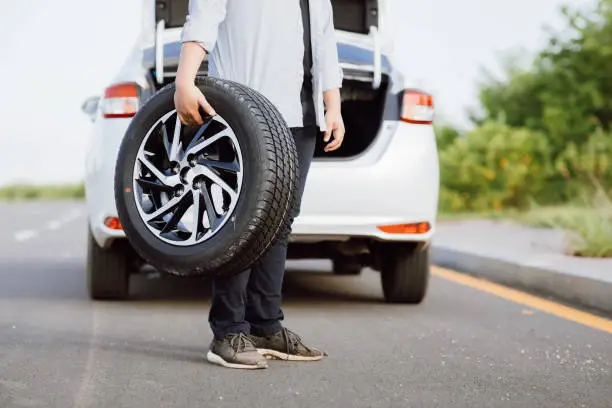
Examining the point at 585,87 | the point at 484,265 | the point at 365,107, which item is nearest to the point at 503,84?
the point at 585,87

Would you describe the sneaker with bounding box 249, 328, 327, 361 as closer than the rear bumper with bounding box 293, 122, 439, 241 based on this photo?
Yes

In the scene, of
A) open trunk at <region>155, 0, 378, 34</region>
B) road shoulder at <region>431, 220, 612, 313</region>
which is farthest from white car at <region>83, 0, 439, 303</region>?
road shoulder at <region>431, 220, 612, 313</region>

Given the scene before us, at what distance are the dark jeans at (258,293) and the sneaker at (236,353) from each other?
0.04 metres

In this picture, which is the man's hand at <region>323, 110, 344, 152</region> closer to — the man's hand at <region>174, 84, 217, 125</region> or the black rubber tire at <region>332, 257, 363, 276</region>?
the man's hand at <region>174, 84, 217, 125</region>

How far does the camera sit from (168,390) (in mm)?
4727

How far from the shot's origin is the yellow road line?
709 cm

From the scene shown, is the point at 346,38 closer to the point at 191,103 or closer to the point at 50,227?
the point at 191,103

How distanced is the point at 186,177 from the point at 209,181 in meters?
0.10

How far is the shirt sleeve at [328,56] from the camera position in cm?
532

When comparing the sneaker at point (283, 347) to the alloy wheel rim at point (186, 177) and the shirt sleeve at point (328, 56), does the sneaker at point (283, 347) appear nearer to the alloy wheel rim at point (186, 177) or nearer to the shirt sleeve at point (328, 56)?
the alloy wheel rim at point (186, 177)

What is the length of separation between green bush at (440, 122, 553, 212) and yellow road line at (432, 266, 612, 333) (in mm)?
9618

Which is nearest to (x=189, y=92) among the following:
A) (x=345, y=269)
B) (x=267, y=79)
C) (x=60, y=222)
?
(x=267, y=79)

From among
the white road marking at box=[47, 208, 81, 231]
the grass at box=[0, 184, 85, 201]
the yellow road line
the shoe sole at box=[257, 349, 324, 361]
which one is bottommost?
the grass at box=[0, 184, 85, 201]

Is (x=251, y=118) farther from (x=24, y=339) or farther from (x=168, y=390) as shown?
(x=24, y=339)
